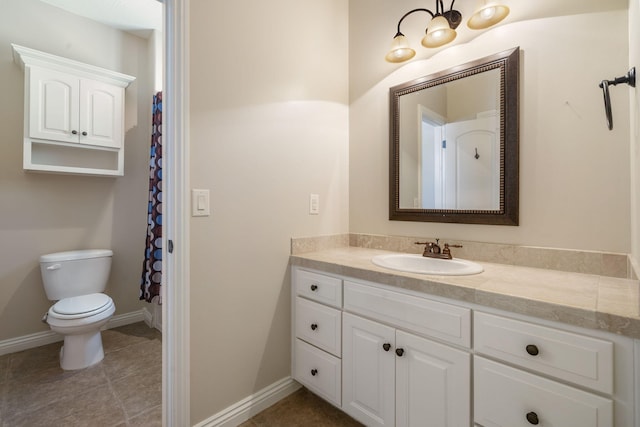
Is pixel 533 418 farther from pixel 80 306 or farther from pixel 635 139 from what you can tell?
pixel 80 306

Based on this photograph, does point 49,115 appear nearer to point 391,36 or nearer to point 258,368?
point 258,368

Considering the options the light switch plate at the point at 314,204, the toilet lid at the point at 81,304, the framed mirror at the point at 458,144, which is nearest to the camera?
the framed mirror at the point at 458,144

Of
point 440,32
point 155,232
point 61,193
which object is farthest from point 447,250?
point 61,193

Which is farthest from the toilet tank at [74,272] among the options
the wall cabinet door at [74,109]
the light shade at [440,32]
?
the light shade at [440,32]

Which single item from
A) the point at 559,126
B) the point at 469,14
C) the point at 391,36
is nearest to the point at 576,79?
the point at 559,126

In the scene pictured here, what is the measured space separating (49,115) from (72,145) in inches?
9.2

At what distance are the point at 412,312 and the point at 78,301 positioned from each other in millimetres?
2268

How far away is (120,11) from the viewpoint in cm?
226

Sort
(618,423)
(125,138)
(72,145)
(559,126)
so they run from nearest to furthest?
(618,423) → (559,126) → (72,145) → (125,138)

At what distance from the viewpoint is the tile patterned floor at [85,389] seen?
1.45 meters

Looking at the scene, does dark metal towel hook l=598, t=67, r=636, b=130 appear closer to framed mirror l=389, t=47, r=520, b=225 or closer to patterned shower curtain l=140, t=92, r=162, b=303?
framed mirror l=389, t=47, r=520, b=225

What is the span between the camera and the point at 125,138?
2.53m

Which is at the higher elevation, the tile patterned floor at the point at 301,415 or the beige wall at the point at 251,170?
the beige wall at the point at 251,170

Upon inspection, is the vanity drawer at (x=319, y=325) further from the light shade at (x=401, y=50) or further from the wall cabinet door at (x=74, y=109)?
the wall cabinet door at (x=74, y=109)
